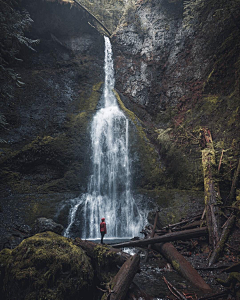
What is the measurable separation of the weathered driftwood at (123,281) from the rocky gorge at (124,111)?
2.72ft

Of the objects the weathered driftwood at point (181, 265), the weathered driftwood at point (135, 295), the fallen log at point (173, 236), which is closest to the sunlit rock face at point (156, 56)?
the fallen log at point (173, 236)

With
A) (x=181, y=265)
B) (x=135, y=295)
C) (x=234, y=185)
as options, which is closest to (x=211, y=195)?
(x=234, y=185)

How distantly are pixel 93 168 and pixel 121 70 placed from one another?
11.7 meters

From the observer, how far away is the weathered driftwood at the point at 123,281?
3.20 m

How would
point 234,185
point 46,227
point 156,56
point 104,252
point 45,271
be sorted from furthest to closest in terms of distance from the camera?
point 156,56 < point 234,185 < point 46,227 < point 104,252 < point 45,271

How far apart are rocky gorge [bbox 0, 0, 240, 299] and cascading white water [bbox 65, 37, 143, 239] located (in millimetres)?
549

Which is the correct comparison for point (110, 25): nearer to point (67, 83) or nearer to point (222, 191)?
point (67, 83)

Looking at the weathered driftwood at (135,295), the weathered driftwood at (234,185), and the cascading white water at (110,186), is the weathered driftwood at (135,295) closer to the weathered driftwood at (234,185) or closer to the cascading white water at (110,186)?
the weathered driftwood at (234,185)

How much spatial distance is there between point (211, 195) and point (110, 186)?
5.97 m

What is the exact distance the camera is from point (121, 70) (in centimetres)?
1880

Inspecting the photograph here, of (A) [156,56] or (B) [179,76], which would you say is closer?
(B) [179,76]

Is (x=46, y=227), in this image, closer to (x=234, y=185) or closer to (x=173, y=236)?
(x=173, y=236)

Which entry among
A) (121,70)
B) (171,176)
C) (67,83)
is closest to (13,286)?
(171,176)

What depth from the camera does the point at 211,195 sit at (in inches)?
274
